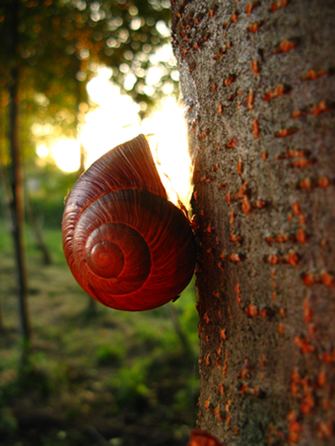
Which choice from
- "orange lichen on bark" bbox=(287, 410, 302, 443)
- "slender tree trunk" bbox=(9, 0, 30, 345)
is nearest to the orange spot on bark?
"orange lichen on bark" bbox=(287, 410, 302, 443)

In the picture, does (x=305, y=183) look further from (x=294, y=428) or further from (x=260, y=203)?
(x=294, y=428)

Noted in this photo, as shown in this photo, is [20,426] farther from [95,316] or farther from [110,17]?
[110,17]

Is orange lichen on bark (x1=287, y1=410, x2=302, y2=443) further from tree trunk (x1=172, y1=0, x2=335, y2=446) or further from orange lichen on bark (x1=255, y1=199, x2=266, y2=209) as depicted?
orange lichen on bark (x1=255, y1=199, x2=266, y2=209)

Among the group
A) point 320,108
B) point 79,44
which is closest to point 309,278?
point 320,108

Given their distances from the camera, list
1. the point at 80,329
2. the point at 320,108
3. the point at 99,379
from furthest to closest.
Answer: the point at 80,329
the point at 99,379
the point at 320,108

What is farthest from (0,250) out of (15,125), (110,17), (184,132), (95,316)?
(184,132)

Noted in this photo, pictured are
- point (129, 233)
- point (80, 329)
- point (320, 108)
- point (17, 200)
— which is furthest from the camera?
point (80, 329)

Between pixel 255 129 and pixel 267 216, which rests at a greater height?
pixel 255 129
